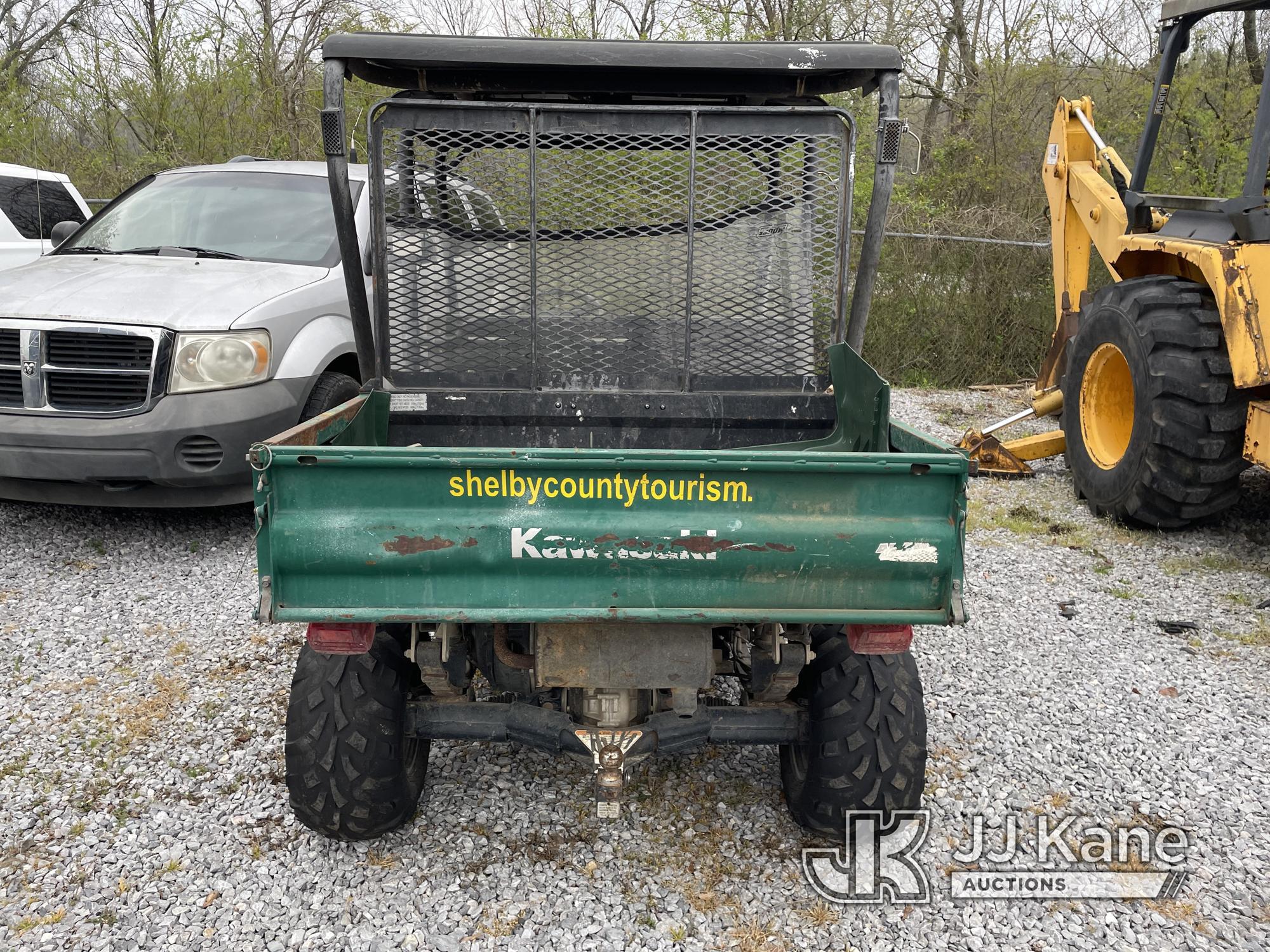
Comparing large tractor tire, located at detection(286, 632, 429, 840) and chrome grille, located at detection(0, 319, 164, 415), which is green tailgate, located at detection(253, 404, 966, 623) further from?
chrome grille, located at detection(0, 319, 164, 415)

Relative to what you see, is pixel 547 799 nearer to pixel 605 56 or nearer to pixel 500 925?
pixel 500 925

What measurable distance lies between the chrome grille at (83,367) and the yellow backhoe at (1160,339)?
168 inches

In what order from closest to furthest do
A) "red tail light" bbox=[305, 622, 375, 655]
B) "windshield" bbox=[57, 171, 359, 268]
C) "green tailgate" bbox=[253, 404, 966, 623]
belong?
1. "green tailgate" bbox=[253, 404, 966, 623]
2. "red tail light" bbox=[305, 622, 375, 655]
3. "windshield" bbox=[57, 171, 359, 268]

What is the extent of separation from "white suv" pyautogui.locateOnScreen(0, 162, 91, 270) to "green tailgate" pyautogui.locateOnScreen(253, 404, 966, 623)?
6242 mm

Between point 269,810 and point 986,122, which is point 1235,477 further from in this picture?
point 986,122

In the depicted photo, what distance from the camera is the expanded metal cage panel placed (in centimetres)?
343

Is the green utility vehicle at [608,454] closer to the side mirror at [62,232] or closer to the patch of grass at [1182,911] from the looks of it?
the patch of grass at [1182,911]

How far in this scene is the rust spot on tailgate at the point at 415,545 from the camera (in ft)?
7.47

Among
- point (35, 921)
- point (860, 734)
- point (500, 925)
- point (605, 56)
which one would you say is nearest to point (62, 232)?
point (605, 56)

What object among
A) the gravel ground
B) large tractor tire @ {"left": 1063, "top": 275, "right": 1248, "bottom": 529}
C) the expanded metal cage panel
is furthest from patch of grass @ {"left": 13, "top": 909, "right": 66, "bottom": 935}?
large tractor tire @ {"left": 1063, "top": 275, "right": 1248, "bottom": 529}

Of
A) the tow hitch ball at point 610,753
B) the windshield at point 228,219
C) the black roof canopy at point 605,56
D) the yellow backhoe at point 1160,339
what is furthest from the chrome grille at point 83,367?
the yellow backhoe at point 1160,339

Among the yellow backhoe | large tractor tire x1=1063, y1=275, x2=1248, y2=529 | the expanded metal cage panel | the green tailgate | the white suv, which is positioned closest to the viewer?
the green tailgate

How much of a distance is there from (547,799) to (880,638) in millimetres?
1276

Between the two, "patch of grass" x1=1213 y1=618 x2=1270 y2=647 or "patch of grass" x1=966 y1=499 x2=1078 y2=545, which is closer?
"patch of grass" x1=1213 y1=618 x2=1270 y2=647
